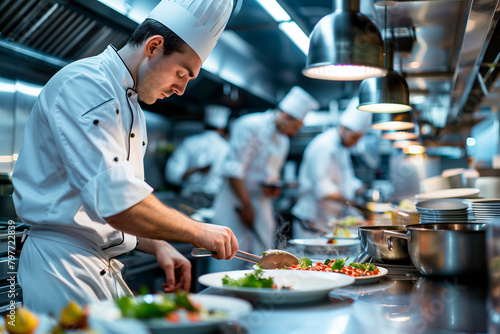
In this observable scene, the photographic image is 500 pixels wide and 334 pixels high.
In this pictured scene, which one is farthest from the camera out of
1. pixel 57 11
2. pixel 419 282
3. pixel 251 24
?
pixel 251 24

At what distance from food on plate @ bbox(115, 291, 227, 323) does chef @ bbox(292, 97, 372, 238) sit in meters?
3.71

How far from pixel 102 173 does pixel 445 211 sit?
1.23 m

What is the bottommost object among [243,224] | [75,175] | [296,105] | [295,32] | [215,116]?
[243,224]

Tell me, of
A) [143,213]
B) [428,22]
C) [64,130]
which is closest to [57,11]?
[64,130]

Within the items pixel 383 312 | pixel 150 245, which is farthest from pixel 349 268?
pixel 150 245

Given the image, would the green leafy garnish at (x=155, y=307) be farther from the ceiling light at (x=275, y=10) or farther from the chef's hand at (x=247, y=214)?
the chef's hand at (x=247, y=214)

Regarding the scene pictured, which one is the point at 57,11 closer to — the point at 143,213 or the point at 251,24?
the point at 251,24

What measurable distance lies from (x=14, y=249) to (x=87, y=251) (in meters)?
0.62

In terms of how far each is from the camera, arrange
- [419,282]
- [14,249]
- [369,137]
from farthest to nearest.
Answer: [369,137] → [14,249] → [419,282]

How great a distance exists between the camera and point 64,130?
4.19 feet

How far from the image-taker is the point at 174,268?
1.69 meters

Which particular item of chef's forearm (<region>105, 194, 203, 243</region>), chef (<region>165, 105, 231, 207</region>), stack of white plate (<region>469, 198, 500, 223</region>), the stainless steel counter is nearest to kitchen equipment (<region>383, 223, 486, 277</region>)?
the stainless steel counter

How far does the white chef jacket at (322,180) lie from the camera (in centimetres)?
473

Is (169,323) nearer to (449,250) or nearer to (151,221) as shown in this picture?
(151,221)
